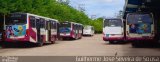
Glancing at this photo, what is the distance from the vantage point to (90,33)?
264ft

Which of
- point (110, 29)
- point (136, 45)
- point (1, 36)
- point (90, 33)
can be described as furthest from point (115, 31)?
point (90, 33)

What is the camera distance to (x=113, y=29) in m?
38.2

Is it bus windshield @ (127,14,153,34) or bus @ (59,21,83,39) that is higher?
bus windshield @ (127,14,153,34)

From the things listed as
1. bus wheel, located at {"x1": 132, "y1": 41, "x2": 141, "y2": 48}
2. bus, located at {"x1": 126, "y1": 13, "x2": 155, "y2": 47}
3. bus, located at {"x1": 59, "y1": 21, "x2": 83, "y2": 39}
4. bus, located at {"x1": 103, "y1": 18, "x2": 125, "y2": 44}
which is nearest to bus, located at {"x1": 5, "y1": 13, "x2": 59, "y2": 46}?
bus, located at {"x1": 126, "y1": 13, "x2": 155, "y2": 47}

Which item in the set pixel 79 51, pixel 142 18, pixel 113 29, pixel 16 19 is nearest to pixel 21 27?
pixel 16 19

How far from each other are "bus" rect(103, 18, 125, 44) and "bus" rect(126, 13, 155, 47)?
5.52m

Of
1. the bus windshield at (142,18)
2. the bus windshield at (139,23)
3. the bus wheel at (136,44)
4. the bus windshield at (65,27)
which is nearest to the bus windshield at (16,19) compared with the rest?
the bus windshield at (139,23)

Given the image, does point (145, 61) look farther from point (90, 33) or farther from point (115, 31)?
point (90, 33)

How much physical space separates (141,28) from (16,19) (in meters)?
9.52

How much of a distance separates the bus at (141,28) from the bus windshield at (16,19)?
26.4 feet

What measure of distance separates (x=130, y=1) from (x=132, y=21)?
6.27ft

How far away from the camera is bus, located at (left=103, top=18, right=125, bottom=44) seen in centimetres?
3809

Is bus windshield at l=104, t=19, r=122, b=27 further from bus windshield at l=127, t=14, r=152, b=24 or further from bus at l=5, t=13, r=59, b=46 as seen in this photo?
bus at l=5, t=13, r=59, b=46

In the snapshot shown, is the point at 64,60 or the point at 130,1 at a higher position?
the point at 130,1
